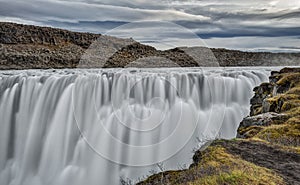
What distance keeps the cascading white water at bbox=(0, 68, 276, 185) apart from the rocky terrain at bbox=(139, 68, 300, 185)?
306 inches

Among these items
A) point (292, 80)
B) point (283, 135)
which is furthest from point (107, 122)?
point (283, 135)

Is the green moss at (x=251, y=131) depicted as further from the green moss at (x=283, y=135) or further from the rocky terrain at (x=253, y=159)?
the green moss at (x=283, y=135)

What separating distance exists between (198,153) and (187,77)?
16101 millimetres

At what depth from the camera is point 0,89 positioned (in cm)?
2220

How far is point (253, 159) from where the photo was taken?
540 cm

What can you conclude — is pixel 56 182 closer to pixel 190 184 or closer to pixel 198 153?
pixel 198 153

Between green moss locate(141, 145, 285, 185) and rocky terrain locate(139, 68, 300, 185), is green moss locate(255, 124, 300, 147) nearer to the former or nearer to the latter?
rocky terrain locate(139, 68, 300, 185)

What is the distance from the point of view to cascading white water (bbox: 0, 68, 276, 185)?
53.4ft

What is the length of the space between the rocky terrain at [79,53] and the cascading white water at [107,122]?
49.7 m

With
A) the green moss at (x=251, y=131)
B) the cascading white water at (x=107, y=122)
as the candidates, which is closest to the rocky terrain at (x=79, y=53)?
the cascading white water at (x=107, y=122)

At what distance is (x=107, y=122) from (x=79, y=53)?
289 ft

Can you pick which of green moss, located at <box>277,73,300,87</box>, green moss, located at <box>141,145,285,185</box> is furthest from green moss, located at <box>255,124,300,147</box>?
green moss, located at <box>277,73,300,87</box>

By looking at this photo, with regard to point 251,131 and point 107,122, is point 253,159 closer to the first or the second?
point 251,131

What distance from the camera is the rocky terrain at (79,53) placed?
83.0 m
